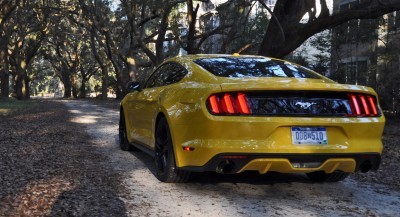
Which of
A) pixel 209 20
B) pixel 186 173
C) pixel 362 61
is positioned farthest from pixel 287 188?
pixel 209 20

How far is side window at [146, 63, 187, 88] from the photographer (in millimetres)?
5421

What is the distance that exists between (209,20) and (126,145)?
19300 mm

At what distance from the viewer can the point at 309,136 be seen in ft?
14.2

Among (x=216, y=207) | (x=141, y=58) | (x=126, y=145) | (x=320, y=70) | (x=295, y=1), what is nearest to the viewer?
(x=216, y=207)

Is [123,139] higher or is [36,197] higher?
[123,139]

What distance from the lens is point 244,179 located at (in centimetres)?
546

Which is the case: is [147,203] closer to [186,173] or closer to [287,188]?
[186,173]

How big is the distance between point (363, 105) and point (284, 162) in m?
1.11

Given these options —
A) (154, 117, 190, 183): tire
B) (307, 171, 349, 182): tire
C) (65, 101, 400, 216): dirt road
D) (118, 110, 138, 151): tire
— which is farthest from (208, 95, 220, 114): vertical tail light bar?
(118, 110, 138, 151): tire

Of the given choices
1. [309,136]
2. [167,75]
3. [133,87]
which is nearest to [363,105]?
[309,136]

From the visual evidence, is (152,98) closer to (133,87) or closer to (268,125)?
(133,87)

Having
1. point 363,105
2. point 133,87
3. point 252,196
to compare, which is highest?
point 133,87

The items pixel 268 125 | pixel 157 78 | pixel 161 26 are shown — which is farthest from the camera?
pixel 161 26

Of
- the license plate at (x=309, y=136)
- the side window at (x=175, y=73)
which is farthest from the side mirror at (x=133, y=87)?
the license plate at (x=309, y=136)
